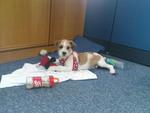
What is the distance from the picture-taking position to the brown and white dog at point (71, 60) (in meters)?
2.05

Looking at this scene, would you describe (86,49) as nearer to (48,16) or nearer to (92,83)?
(48,16)

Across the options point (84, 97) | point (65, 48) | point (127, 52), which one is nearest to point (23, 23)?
point (65, 48)

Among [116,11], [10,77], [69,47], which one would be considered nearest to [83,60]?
[69,47]

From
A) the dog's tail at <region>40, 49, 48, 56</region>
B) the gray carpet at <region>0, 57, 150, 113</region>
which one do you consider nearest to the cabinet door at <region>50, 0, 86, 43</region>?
the dog's tail at <region>40, 49, 48, 56</region>

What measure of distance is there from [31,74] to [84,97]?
578 millimetres

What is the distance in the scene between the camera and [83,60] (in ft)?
7.11

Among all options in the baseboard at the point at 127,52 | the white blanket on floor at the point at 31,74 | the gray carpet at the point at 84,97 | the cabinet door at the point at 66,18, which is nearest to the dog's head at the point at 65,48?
the white blanket on floor at the point at 31,74

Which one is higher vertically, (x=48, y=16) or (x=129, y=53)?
(x=48, y=16)

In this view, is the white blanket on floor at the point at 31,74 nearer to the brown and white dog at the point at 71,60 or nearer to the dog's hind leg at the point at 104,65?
the brown and white dog at the point at 71,60

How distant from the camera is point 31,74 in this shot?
6.29 feet

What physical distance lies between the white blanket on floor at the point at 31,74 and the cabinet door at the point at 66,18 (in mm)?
858

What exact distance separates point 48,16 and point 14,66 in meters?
0.84

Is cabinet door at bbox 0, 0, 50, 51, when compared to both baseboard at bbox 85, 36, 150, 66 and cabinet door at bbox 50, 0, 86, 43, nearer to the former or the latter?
cabinet door at bbox 50, 0, 86, 43

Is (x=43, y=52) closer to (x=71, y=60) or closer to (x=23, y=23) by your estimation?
(x=23, y=23)
